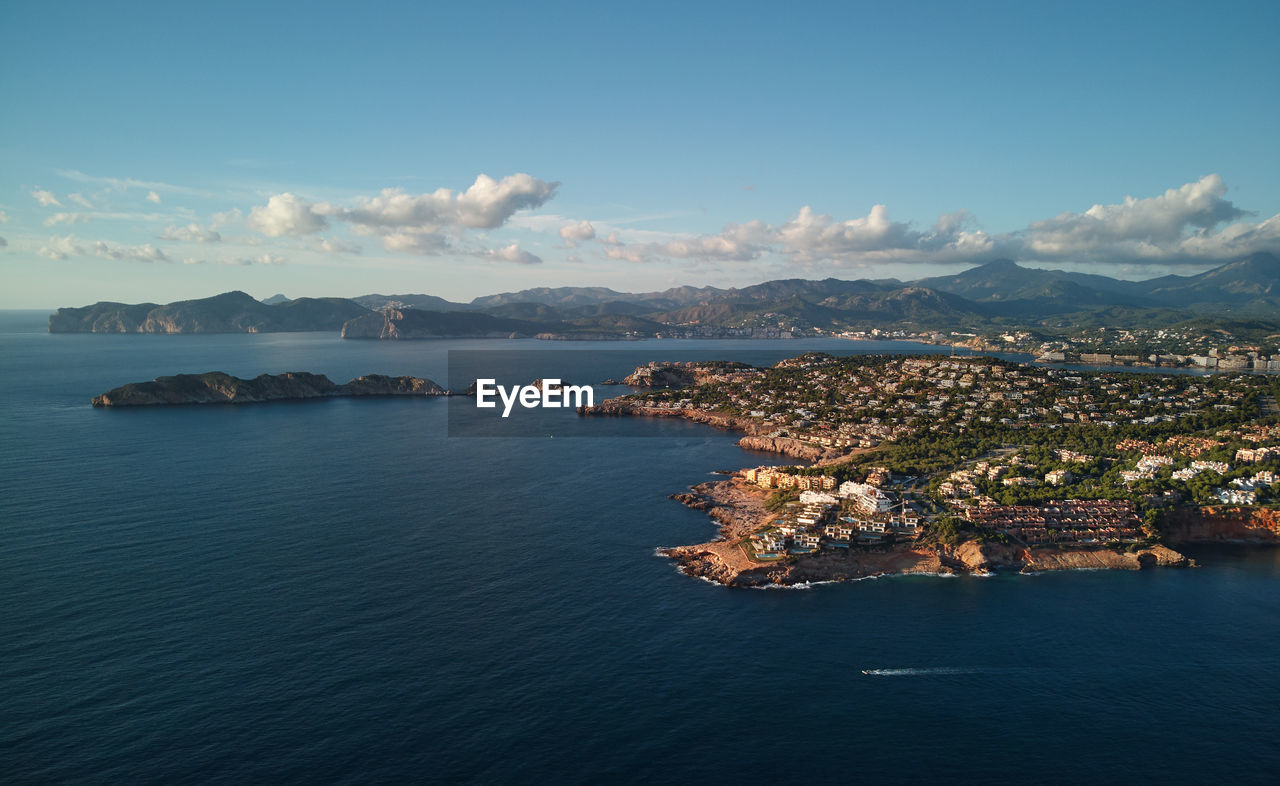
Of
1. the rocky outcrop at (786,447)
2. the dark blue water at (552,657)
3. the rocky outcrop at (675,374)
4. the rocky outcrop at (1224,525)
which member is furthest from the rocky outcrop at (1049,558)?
the rocky outcrop at (675,374)

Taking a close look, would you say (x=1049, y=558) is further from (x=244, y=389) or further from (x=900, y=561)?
(x=244, y=389)

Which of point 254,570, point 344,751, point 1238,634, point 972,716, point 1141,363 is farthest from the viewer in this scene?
point 1141,363

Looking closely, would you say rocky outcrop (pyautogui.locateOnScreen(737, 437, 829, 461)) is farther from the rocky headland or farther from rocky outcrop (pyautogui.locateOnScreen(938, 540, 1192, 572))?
rocky outcrop (pyautogui.locateOnScreen(938, 540, 1192, 572))

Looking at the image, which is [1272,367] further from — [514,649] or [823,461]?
[514,649]

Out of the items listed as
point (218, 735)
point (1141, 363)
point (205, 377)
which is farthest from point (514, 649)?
point (1141, 363)

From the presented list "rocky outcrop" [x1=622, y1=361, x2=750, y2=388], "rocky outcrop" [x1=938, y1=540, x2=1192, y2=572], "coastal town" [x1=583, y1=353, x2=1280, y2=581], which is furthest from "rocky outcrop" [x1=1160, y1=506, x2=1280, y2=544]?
"rocky outcrop" [x1=622, y1=361, x2=750, y2=388]

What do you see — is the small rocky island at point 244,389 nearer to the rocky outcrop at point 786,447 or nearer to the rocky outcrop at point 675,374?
the rocky outcrop at point 675,374
